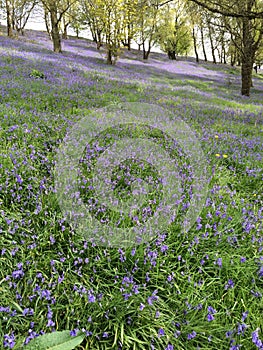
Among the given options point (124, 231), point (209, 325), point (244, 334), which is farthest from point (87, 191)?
point (244, 334)

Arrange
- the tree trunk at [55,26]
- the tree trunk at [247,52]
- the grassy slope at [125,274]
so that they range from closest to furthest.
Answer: the grassy slope at [125,274]
the tree trunk at [247,52]
the tree trunk at [55,26]

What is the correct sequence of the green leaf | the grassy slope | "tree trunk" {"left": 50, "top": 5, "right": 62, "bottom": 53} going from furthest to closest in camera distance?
"tree trunk" {"left": 50, "top": 5, "right": 62, "bottom": 53} → the grassy slope → the green leaf

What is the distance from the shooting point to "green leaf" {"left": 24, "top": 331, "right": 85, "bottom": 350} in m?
2.04

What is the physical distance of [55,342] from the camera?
207 cm

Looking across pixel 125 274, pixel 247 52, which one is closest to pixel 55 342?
pixel 125 274

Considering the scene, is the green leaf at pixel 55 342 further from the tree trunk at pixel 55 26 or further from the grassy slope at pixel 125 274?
the tree trunk at pixel 55 26

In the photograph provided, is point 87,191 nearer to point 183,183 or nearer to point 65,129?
point 183,183

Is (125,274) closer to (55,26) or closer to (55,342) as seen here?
(55,342)

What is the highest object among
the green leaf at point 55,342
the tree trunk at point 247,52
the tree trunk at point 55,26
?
the tree trunk at point 55,26

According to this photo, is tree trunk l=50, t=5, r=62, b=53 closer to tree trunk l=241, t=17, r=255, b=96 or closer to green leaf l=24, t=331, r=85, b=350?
tree trunk l=241, t=17, r=255, b=96

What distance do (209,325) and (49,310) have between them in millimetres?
1411

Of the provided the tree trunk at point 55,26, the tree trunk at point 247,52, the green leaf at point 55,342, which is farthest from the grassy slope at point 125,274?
the tree trunk at point 55,26

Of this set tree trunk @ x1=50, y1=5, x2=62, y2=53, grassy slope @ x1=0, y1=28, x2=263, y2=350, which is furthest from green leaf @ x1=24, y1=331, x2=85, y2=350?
tree trunk @ x1=50, y1=5, x2=62, y2=53

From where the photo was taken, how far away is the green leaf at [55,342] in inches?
80.2
